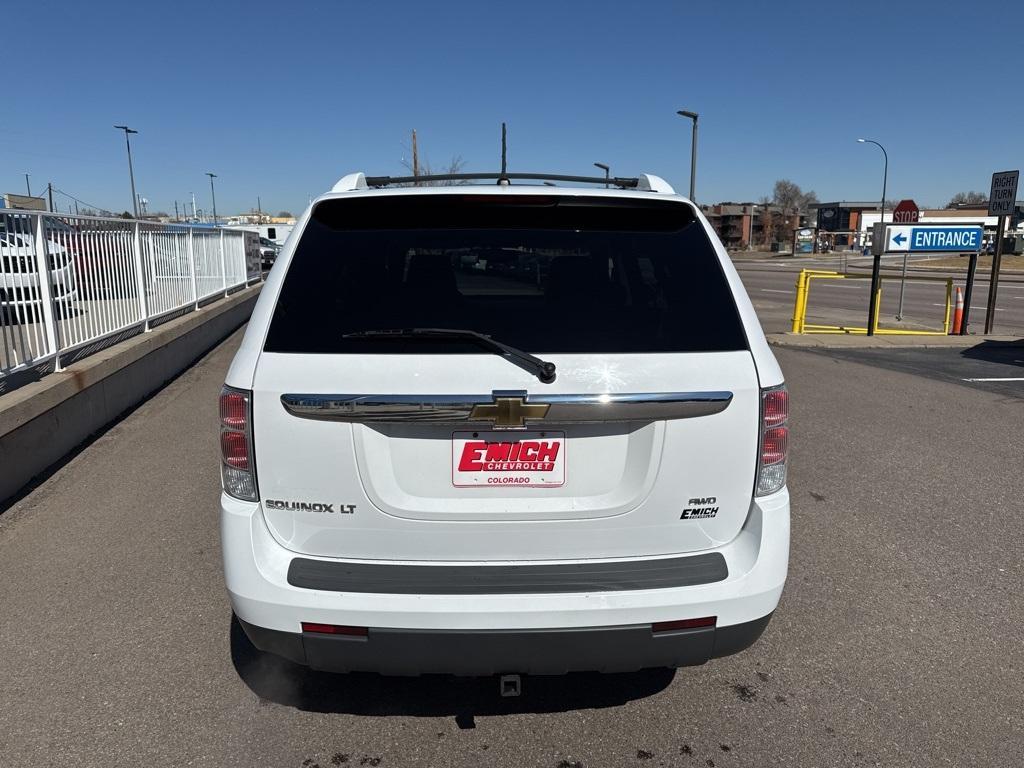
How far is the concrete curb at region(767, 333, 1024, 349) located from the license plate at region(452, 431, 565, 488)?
36.0ft

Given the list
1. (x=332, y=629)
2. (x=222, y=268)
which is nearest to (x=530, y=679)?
(x=332, y=629)

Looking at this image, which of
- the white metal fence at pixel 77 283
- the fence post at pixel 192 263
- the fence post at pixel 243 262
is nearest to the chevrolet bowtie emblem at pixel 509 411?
the white metal fence at pixel 77 283

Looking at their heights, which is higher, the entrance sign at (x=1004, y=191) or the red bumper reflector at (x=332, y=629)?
the entrance sign at (x=1004, y=191)

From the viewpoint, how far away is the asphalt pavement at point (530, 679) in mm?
2586

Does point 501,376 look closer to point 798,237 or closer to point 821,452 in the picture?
point 821,452

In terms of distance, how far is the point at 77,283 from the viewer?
6.84 m

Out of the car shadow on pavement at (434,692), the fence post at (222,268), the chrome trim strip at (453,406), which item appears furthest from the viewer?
the fence post at (222,268)

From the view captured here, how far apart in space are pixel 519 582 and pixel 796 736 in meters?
1.23

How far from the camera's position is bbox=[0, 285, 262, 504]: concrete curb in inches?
195

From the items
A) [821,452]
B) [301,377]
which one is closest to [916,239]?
[821,452]

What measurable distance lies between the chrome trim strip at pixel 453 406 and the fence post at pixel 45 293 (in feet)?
16.2

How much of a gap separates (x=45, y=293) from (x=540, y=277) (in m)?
5.05

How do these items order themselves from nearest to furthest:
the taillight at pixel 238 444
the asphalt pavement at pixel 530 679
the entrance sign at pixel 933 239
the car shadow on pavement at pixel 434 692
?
the taillight at pixel 238 444, the asphalt pavement at pixel 530 679, the car shadow on pavement at pixel 434 692, the entrance sign at pixel 933 239

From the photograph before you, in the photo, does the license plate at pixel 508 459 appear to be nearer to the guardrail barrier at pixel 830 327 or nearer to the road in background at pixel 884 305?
the guardrail barrier at pixel 830 327
